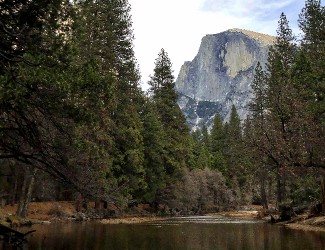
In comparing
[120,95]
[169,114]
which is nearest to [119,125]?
[120,95]

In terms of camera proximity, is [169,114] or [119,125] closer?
[119,125]

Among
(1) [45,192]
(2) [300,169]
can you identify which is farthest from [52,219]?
(2) [300,169]

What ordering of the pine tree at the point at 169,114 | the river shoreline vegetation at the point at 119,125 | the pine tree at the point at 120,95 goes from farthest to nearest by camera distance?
1. the pine tree at the point at 169,114
2. the pine tree at the point at 120,95
3. the river shoreline vegetation at the point at 119,125

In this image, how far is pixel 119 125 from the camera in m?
39.8

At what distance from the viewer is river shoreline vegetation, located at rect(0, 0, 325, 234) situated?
37.3 ft

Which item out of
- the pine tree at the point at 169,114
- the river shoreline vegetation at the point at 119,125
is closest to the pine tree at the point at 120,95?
the river shoreline vegetation at the point at 119,125

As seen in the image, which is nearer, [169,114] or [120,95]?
[120,95]

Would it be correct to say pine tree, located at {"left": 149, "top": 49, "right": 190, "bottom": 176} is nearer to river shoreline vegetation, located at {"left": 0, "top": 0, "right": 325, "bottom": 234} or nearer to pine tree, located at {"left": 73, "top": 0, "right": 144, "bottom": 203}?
river shoreline vegetation, located at {"left": 0, "top": 0, "right": 325, "bottom": 234}

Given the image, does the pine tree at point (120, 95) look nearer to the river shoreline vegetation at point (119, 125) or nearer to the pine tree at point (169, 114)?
the river shoreline vegetation at point (119, 125)

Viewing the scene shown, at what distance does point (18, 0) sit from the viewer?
10.6m

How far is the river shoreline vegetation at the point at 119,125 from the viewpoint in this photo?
11.4 metres

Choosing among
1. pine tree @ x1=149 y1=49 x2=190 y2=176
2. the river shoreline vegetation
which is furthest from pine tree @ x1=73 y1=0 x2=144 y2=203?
pine tree @ x1=149 y1=49 x2=190 y2=176

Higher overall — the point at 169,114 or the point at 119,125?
the point at 169,114

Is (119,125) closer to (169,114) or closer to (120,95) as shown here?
(120,95)
